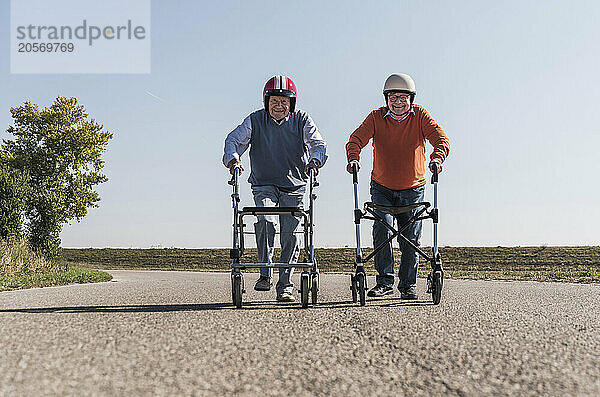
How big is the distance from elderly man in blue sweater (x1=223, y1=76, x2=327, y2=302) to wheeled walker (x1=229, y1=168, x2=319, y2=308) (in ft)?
0.66

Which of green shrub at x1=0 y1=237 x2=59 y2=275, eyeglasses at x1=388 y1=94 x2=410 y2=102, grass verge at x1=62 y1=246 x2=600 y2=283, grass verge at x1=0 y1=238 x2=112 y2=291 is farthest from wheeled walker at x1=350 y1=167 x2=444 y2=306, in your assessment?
green shrub at x1=0 y1=237 x2=59 y2=275

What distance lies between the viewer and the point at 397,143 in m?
5.91

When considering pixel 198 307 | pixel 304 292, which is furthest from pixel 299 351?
pixel 198 307

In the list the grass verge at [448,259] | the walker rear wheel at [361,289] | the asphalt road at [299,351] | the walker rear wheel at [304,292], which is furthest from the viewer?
the grass verge at [448,259]

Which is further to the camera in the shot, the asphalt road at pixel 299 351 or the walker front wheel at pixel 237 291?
the walker front wheel at pixel 237 291

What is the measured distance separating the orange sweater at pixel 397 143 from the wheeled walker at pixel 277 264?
2.60 ft

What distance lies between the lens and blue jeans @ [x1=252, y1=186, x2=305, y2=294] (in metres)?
5.50

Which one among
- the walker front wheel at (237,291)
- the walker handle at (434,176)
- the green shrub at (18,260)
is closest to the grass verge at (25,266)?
the green shrub at (18,260)

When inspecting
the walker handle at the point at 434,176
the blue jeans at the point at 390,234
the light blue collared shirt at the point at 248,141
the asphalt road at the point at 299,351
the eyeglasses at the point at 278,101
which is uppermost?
the eyeglasses at the point at 278,101

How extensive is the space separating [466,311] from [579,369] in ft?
6.52

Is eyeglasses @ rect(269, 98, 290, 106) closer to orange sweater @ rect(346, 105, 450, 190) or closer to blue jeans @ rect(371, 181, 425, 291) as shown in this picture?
orange sweater @ rect(346, 105, 450, 190)

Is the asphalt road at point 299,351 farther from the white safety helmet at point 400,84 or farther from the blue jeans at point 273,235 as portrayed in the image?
the white safety helmet at point 400,84

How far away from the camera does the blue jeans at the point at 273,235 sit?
18.1 feet

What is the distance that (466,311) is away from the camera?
445 centimetres
